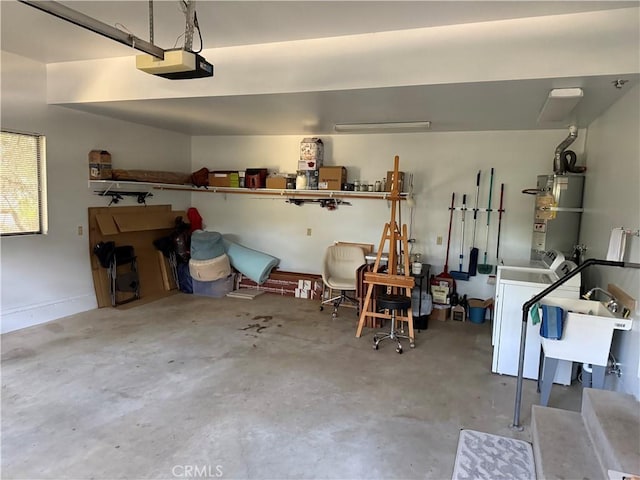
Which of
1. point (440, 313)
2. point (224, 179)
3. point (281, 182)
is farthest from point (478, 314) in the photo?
point (224, 179)

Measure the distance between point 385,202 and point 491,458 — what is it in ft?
13.0

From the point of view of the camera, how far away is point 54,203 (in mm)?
4695

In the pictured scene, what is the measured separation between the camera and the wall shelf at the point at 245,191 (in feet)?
17.5

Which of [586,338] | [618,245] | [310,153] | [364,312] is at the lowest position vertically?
[364,312]

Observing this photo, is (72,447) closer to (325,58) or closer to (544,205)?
(325,58)

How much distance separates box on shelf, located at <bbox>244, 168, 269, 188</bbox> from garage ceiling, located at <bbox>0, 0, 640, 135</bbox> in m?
1.33

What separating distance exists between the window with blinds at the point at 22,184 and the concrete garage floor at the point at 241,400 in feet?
3.90

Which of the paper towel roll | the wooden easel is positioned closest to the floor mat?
the paper towel roll

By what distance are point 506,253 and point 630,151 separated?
2593 mm

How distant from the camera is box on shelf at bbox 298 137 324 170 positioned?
5805 millimetres

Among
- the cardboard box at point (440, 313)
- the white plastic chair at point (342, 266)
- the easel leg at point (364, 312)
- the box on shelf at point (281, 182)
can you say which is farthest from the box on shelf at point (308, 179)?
the cardboard box at point (440, 313)

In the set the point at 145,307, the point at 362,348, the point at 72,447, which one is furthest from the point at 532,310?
the point at 145,307

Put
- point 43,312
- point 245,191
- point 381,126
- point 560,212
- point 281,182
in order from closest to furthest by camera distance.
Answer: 1. point 560,212
2. point 43,312
3. point 381,126
4. point 281,182
5. point 245,191

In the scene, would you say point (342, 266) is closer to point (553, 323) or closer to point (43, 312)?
point (553, 323)
